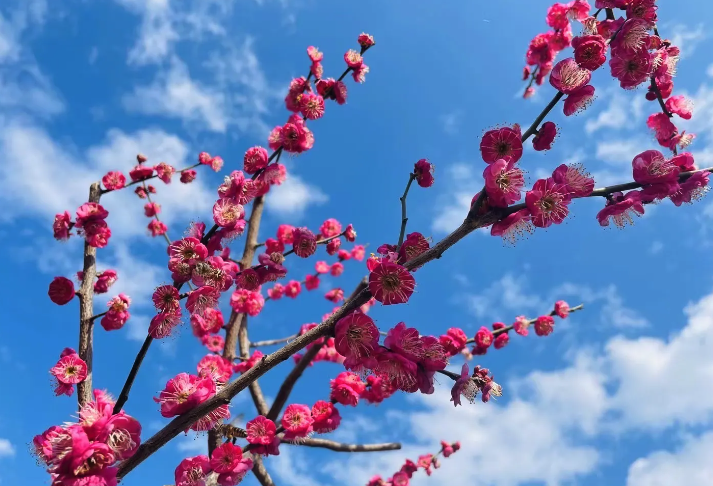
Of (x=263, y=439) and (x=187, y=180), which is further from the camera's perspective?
(x=187, y=180)

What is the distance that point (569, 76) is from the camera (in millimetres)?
2420

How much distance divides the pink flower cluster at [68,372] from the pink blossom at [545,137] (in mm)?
3105

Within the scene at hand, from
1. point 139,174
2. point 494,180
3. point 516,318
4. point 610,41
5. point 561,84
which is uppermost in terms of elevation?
point 139,174

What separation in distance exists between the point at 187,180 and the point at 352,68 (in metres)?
2.96

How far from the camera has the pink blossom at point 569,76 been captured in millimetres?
2416

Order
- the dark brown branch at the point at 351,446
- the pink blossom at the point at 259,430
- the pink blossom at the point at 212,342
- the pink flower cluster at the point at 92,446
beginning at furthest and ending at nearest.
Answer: the pink blossom at the point at 212,342 < the dark brown branch at the point at 351,446 < the pink blossom at the point at 259,430 < the pink flower cluster at the point at 92,446

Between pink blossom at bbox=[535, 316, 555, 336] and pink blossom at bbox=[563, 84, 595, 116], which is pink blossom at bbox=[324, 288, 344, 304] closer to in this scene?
pink blossom at bbox=[535, 316, 555, 336]

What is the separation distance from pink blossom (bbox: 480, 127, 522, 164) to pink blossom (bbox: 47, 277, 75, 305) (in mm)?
3097

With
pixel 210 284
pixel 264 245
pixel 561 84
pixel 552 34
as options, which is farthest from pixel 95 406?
pixel 552 34

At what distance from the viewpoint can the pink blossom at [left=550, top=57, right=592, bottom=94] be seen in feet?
7.93

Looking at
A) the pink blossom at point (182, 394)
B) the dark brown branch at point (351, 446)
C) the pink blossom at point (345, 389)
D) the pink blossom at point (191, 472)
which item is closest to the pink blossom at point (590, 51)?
the pink blossom at point (182, 394)

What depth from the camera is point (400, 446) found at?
5219 mm

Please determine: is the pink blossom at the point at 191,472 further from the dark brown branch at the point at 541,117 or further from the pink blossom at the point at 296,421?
the dark brown branch at the point at 541,117

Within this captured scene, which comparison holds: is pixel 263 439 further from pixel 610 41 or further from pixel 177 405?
pixel 610 41
